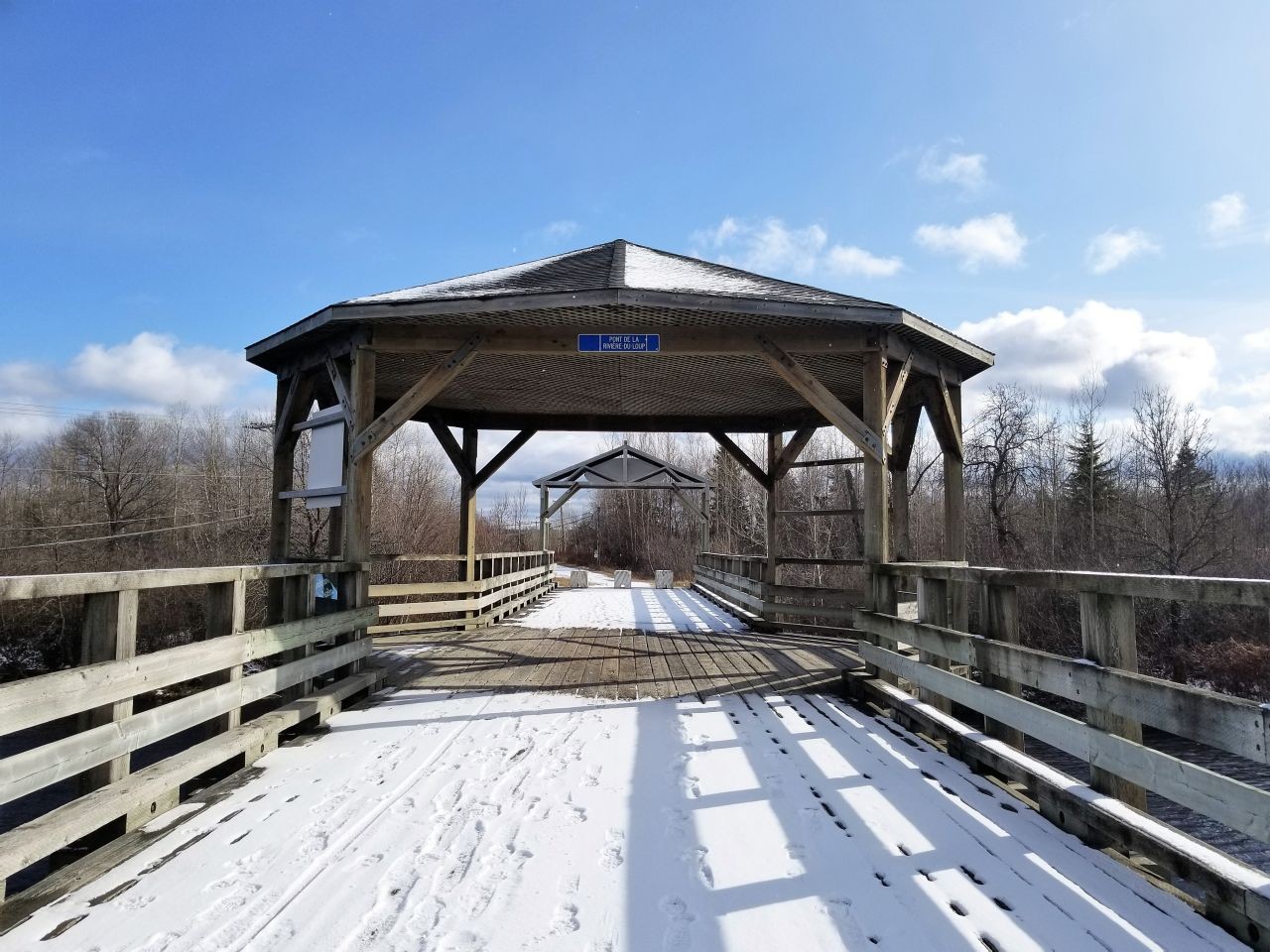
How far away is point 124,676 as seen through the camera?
2.76 meters

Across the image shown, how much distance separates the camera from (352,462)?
5.78 m

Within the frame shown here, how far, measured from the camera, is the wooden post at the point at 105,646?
2.73 m

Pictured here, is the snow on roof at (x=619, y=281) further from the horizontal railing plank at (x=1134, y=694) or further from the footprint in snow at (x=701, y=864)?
the footprint in snow at (x=701, y=864)

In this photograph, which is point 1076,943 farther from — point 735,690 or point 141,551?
point 141,551

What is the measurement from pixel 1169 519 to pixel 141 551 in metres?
28.9

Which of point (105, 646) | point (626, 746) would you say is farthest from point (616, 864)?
point (105, 646)

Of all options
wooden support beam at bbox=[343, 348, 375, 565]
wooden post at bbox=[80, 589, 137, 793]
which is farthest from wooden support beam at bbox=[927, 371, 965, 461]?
wooden post at bbox=[80, 589, 137, 793]

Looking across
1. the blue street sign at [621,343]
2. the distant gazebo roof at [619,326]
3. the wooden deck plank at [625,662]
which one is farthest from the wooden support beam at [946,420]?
the blue street sign at [621,343]

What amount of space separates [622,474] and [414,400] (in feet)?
41.0

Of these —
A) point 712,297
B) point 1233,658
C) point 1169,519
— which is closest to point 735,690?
point 712,297

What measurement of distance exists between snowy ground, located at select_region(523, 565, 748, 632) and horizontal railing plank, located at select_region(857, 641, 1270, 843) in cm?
616

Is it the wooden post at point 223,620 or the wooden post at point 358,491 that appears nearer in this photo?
the wooden post at point 223,620

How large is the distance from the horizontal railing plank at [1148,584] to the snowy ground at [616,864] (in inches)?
38.0

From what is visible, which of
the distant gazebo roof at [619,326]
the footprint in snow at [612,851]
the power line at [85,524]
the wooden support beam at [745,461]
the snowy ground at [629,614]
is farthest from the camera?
the power line at [85,524]
